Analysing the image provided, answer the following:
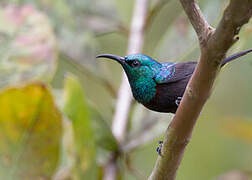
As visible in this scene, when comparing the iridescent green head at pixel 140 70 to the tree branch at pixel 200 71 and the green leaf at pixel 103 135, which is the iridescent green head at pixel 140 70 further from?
the tree branch at pixel 200 71

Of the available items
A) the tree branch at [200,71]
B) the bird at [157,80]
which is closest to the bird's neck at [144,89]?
the bird at [157,80]

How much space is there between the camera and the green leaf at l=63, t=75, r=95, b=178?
7.36ft

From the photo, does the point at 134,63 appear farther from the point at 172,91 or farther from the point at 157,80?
the point at 172,91

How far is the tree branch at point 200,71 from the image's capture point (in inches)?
48.8

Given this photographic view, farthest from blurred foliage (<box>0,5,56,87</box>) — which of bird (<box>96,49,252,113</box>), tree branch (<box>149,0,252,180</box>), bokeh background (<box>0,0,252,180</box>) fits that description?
tree branch (<box>149,0,252,180</box>)

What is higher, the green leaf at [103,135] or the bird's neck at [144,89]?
the bird's neck at [144,89]

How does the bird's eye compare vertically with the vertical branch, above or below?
above

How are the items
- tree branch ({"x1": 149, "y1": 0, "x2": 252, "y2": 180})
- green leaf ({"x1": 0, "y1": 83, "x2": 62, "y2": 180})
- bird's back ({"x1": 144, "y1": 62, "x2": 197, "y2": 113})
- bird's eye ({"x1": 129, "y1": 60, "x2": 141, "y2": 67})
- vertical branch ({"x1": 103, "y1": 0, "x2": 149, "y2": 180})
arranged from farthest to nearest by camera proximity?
1. bird's eye ({"x1": 129, "y1": 60, "x2": 141, "y2": 67})
2. vertical branch ({"x1": 103, "y1": 0, "x2": 149, "y2": 180})
3. bird's back ({"x1": 144, "y1": 62, "x2": 197, "y2": 113})
4. green leaf ({"x1": 0, "y1": 83, "x2": 62, "y2": 180})
5. tree branch ({"x1": 149, "y1": 0, "x2": 252, "y2": 180})

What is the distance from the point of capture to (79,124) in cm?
229

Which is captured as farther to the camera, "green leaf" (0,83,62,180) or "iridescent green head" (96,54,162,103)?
"iridescent green head" (96,54,162,103)

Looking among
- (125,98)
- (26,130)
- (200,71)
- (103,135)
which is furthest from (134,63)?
(200,71)

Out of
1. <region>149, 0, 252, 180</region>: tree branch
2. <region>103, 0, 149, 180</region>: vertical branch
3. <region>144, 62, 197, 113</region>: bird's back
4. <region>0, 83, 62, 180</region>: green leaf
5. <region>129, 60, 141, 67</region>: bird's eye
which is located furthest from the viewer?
<region>129, 60, 141, 67</region>: bird's eye

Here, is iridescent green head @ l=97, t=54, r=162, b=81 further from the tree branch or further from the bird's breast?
the tree branch

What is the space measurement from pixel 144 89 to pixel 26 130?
75 cm
